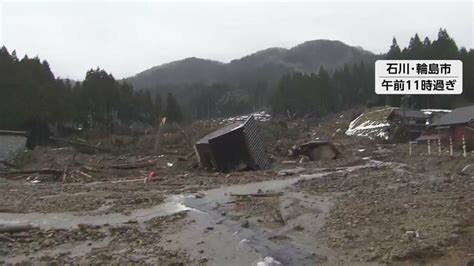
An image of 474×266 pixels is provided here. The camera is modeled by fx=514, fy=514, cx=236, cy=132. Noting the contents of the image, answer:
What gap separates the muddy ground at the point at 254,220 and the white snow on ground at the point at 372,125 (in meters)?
31.9

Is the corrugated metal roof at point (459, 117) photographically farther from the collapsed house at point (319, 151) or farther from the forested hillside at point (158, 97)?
the forested hillside at point (158, 97)

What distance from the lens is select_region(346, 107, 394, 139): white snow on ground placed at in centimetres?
4834

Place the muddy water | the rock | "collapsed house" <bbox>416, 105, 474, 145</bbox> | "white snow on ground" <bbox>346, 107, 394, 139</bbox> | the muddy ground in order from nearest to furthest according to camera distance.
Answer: the muddy ground
the muddy water
the rock
"collapsed house" <bbox>416, 105, 474, 145</bbox>
"white snow on ground" <bbox>346, 107, 394, 139</bbox>

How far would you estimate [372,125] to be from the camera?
53.8 metres

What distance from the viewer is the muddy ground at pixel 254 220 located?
713cm

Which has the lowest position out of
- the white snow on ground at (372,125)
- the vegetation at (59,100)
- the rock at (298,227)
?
the white snow on ground at (372,125)

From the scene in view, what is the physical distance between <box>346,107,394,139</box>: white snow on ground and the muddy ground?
105 feet

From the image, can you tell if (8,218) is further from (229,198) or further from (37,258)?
(229,198)

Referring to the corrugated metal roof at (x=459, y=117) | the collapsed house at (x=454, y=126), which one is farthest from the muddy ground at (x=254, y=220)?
the corrugated metal roof at (x=459, y=117)

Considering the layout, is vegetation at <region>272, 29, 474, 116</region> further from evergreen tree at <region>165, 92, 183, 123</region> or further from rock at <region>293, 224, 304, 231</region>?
rock at <region>293, 224, 304, 231</region>

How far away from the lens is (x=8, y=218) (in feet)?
35.8

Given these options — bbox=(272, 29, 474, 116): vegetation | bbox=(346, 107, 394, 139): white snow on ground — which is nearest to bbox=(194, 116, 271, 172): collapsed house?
bbox=(346, 107, 394, 139): white snow on ground

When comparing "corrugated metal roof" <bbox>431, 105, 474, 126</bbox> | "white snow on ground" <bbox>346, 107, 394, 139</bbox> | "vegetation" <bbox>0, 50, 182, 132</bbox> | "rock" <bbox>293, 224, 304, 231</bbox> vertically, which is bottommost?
"white snow on ground" <bbox>346, 107, 394, 139</bbox>

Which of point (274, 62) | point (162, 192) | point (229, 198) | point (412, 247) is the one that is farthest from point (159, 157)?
point (274, 62)
